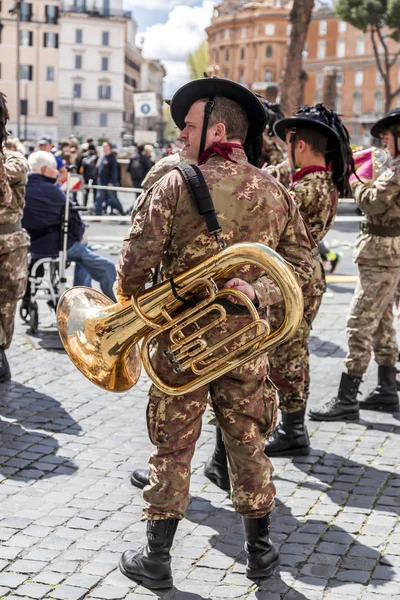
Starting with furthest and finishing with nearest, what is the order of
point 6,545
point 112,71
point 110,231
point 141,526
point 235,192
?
1. point 112,71
2. point 110,231
3. point 141,526
4. point 6,545
5. point 235,192

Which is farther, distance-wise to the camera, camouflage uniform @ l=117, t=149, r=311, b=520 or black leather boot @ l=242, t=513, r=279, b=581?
black leather boot @ l=242, t=513, r=279, b=581

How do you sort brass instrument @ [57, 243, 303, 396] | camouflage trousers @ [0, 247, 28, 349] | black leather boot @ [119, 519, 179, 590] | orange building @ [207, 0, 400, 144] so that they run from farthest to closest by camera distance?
orange building @ [207, 0, 400, 144] → camouflage trousers @ [0, 247, 28, 349] → black leather boot @ [119, 519, 179, 590] → brass instrument @ [57, 243, 303, 396]

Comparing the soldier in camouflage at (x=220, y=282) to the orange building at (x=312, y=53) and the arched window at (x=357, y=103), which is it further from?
the arched window at (x=357, y=103)

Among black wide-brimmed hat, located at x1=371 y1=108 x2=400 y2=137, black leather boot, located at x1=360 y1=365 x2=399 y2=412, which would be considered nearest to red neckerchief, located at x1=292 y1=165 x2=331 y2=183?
black wide-brimmed hat, located at x1=371 y1=108 x2=400 y2=137

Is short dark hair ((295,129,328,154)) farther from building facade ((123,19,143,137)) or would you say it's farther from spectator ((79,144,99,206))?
building facade ((123,19,143,137))

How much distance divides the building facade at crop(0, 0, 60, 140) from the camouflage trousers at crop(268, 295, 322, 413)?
3465 inches

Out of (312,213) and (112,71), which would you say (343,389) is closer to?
(312,213)

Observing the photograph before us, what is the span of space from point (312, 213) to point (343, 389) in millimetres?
1619

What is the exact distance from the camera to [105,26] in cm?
10350

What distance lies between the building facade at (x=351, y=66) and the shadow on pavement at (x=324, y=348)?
95896 millimetres

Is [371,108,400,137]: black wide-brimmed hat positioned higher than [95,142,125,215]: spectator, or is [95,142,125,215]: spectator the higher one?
[371,108,400,137]: black wide-brimmed hat

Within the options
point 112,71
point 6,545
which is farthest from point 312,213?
point 112,71

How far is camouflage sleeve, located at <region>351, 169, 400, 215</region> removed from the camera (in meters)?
6.30

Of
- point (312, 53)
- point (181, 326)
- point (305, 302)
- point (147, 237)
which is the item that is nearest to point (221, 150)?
point (147, 237)
